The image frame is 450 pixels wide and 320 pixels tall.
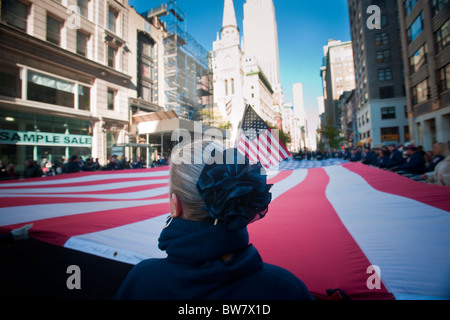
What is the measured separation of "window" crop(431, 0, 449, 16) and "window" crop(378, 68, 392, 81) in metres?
13.5

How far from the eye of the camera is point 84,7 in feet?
44.5

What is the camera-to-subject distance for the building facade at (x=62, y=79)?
10.3 m

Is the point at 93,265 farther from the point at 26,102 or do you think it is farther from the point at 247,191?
the point at 26,102

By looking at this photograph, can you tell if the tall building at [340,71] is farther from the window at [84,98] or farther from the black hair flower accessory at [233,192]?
the black hair flower accessory at [233,192]

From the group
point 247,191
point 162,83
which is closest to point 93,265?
point 247,191

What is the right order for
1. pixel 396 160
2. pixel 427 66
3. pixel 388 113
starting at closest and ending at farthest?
pixel 396 160, pixel 427 66, pixel 388 113

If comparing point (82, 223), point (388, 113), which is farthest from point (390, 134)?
point (82, 223)

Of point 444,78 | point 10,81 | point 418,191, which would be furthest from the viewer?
point 444,78

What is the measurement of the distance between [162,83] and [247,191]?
22.3 metres

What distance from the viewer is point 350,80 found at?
67.3 meters

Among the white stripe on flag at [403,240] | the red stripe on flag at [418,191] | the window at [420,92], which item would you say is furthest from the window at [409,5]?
the white stripe on flag at [403,240]

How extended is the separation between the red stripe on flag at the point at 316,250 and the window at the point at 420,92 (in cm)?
2001

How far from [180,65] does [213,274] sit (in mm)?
25804

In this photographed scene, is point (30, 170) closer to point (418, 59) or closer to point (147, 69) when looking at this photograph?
point (147, 69)
